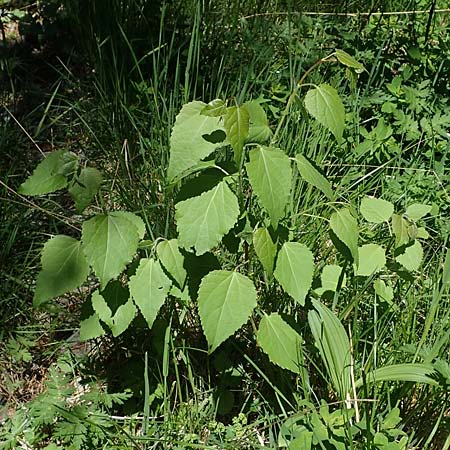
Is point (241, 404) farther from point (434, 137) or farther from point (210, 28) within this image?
point (210, 28)

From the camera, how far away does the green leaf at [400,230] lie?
1.83m

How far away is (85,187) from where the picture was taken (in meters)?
1.69

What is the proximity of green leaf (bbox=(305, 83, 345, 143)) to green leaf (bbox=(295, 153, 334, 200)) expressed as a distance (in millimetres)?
105

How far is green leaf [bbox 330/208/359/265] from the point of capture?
5.60 feet

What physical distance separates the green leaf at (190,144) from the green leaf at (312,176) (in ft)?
0.69

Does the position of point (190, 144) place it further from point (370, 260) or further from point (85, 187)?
point (370, 260)

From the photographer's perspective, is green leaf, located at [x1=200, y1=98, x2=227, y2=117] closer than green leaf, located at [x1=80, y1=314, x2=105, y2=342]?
Yes

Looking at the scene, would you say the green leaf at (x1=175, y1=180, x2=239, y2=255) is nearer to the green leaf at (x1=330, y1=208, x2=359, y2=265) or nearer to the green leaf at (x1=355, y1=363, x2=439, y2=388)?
the green leaf at (x1=330, y1=208, x2=359, y2=265)

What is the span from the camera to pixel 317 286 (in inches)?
78.4

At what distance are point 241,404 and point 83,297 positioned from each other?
0.61 metres

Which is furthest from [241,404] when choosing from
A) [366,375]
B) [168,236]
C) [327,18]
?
[327,18]

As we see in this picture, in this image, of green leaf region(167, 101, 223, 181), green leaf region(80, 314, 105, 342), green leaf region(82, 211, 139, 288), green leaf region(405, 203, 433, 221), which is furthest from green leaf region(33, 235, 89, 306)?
green leaf region(405, 203, 433, 221)

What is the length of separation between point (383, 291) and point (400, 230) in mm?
202

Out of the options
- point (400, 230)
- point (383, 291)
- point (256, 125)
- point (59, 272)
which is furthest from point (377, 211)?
point (59, 272)
